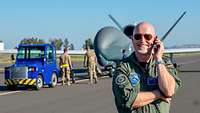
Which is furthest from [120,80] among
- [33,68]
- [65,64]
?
[65,64]

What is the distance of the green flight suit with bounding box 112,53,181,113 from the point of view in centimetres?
389

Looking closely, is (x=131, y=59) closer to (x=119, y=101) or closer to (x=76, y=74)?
(x=119, y=101)

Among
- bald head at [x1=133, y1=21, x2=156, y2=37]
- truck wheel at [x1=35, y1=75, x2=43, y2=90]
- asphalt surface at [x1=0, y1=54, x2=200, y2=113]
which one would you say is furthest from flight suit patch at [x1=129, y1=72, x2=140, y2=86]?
truck wheel at [x1=35, y1=75, x2=43, y2=90]

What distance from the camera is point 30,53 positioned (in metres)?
22.2

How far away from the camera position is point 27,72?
68.4 feet

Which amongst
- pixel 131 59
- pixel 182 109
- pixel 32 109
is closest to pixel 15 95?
pixel 32 109

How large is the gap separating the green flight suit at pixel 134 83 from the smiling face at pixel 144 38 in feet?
0.46

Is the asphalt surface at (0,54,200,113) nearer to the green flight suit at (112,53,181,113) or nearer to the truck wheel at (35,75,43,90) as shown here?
the truck wheel at (35,75,43,90)

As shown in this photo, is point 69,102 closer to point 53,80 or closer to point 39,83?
point 39,83

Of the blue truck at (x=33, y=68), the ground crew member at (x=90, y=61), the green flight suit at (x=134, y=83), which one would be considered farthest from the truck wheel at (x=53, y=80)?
the green flight suit at (x=134, y=83)

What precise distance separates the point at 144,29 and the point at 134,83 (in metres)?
0.41

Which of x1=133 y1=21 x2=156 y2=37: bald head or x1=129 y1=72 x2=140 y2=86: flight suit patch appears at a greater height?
A: x1=133 y1=21 x2=156 y2=37: bald head

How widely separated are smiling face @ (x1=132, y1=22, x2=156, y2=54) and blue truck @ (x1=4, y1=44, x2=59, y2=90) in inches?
672

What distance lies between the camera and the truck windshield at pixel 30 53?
865 inches
